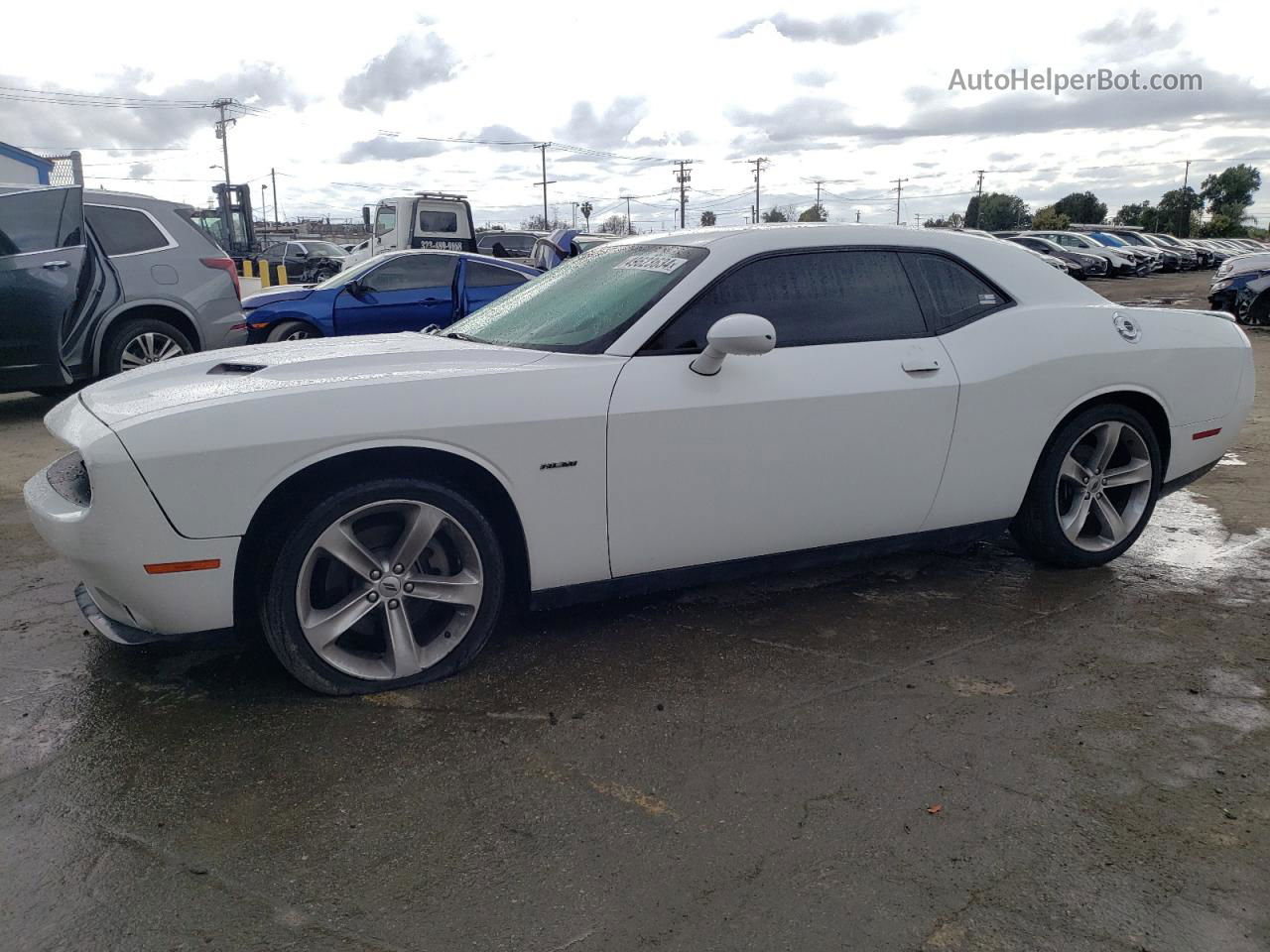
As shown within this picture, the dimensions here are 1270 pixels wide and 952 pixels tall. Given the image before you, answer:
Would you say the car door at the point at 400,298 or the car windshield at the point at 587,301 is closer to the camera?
the car windshield at the point at 587,301

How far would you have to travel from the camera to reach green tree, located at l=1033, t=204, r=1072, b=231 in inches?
3001

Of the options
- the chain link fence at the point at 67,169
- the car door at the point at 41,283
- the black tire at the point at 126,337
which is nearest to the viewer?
the car door at the point at 41,283

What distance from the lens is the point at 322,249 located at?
3288cm

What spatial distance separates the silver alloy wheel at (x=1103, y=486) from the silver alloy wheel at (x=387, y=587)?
2525 mm

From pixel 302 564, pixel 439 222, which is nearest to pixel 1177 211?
pixel 439 222

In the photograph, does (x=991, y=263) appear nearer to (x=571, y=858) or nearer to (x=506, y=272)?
(x=571, y=858)

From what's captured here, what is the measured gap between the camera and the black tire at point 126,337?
7969 mm

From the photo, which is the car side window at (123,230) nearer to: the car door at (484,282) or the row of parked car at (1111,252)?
the car door at (484,282)

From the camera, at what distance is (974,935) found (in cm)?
209

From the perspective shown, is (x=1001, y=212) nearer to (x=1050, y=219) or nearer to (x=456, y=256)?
(x=1050, y=219)

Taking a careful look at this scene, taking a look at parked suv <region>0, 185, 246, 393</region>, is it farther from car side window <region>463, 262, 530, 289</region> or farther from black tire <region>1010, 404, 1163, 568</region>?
black tire <region>1010, 404, 1163, 568</region>

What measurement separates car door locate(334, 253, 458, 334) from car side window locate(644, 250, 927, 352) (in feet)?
23.2

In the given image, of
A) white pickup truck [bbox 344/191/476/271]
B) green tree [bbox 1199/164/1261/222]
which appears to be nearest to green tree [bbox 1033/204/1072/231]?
green tree [bbox 1199/164/1261/222]

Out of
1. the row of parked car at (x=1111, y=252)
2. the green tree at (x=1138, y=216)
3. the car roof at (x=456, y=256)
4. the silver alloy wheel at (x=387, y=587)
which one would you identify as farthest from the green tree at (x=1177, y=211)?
the silver alloy wheel at (x=387, y=587)
